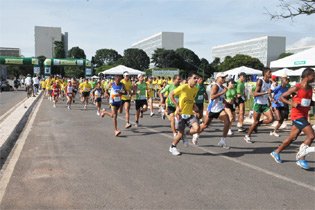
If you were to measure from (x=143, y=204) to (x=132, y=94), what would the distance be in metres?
7.40

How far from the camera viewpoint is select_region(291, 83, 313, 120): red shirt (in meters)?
6.41

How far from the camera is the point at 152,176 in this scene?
5.94 m

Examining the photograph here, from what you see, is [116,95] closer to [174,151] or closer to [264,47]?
[174,151]

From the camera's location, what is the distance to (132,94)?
11.9 meters

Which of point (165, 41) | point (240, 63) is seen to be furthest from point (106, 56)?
point (240, 63)

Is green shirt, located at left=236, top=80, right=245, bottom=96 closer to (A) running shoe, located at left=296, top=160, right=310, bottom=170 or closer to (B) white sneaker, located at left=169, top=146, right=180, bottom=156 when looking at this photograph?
(B) white sneaker, located at left=169, top=146, right=180, bottom=156

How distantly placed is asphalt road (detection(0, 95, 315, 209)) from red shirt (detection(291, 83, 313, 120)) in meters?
0.91

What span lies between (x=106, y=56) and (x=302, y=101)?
147324 mm

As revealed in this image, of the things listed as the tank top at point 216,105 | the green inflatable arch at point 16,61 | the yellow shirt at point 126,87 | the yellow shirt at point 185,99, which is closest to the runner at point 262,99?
the tank top at point 216,105

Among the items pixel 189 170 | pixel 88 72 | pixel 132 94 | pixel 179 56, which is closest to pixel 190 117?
pixel 189 170

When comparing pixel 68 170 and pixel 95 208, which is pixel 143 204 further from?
pixel 68 170

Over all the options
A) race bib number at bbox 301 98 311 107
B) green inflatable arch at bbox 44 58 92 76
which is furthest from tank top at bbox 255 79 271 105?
green inflatable arch at bbox 44 58 92 76

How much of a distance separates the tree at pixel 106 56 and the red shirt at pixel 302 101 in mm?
145229

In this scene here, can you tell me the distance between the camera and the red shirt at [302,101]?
641 cm
